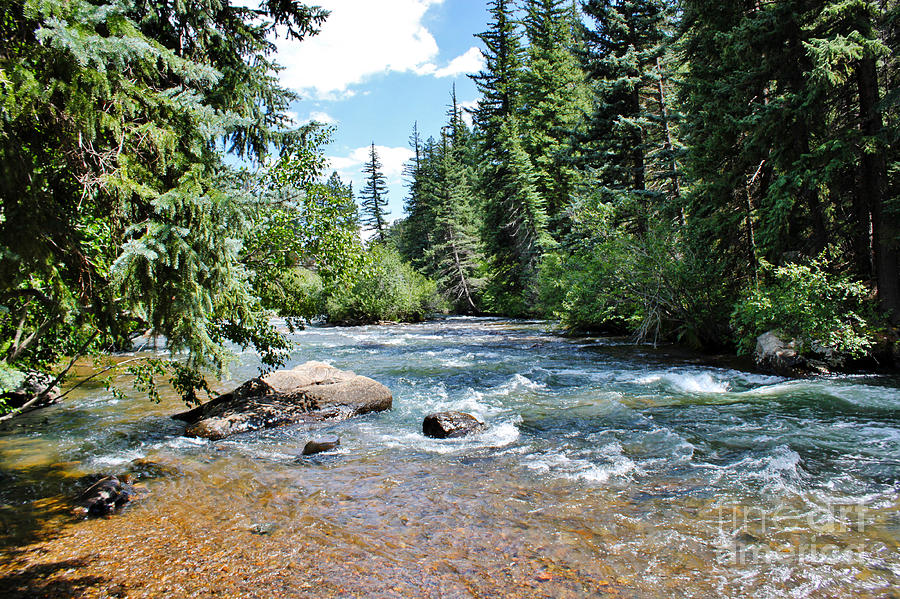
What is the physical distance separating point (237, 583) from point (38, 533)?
7.75 ft

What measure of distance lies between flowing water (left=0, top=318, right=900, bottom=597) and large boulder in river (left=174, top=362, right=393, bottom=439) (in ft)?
1.20

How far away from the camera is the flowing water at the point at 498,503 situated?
365cm

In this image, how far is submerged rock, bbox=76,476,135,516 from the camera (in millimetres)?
4891

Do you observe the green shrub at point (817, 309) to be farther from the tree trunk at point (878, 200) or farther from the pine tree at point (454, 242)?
the pine tree at point (454, 242)

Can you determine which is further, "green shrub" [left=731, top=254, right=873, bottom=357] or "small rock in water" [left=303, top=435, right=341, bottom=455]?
"green shrub" [left=731, top=254, right=873, bottom=357]

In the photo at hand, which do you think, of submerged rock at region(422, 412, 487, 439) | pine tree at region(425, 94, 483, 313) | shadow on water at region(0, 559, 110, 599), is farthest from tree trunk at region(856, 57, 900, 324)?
pine tree at region(425, 94, 483, 313)

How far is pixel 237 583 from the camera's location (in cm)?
360

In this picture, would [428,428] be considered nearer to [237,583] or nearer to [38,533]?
[237,583]

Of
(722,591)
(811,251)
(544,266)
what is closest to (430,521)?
(722,591)

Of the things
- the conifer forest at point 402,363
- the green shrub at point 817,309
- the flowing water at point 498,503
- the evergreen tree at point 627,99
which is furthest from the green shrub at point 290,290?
the evergreen tree at point 627,99

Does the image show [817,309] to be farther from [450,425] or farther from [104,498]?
[104,498]

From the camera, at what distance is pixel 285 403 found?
880 cm

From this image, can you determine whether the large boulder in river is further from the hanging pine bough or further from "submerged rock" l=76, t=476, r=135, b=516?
the hanging pine bough

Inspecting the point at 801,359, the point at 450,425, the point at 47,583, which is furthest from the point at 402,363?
the point at 47,583
